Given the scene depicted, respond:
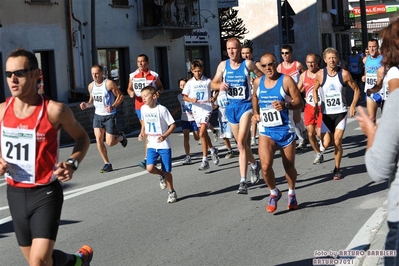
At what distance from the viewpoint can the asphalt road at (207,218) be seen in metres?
7.29

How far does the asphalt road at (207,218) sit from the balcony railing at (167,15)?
740 inches

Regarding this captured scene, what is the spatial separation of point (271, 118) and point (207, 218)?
1340 mm

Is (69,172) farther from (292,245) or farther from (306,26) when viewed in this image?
(306,26)

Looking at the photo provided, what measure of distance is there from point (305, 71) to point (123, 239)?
675cm

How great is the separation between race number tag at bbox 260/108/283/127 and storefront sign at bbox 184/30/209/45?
26.2 meters

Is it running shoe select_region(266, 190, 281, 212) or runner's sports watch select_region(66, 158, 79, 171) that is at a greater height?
runner's sports watch select_region(66, 158, 79, 171)

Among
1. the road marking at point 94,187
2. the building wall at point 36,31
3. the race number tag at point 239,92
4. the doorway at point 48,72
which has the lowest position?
the road marking at point 94,187

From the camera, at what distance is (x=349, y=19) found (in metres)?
56.7

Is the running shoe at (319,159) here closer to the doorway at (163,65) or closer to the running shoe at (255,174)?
the running shoe at (255,174)

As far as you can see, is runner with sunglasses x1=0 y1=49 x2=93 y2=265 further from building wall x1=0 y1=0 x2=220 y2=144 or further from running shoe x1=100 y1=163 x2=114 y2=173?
building wall x1=0 y1=0 x2=220 y2=144

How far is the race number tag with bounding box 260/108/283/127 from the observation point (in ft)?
29.6

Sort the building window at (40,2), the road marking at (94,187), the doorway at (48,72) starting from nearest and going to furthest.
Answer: the road marking at (94,187) → the building window at (40,2) → the doorway at (48,72)

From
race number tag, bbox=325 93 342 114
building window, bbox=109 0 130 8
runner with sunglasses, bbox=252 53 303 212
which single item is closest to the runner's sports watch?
runner with sunglasses, bbox=252 53 303 212

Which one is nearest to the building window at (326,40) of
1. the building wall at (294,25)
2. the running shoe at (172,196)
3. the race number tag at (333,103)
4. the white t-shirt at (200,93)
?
the building wall at (294,25)
